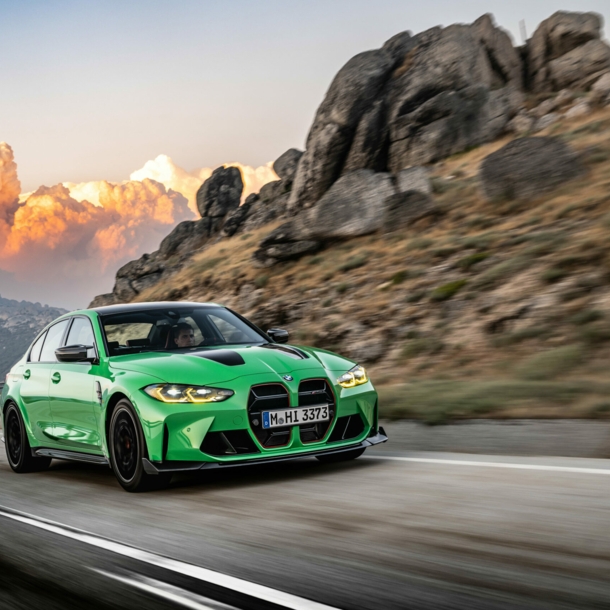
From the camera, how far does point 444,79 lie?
131ft

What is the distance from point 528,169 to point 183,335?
62.5 ft

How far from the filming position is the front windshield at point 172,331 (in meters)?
7.20

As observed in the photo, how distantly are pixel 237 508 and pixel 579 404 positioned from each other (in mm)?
3902

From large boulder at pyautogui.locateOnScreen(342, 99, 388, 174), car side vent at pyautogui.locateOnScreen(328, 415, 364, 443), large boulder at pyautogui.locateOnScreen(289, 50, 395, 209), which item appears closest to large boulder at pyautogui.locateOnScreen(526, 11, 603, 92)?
large boulder at pyautogui.locateOnScreen(289, 50, 395, 209)

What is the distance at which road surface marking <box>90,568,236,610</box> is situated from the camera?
321cm

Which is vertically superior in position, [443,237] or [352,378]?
[443,237]

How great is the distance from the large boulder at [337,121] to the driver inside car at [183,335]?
32.5 meters

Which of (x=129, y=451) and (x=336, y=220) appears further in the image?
(x=336, y=220)

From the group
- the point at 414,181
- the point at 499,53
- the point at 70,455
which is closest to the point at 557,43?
the point at 499,53

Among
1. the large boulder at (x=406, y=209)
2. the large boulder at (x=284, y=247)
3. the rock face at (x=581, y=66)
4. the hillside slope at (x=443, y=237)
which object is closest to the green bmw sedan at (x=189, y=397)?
the hillside slope at (x=443, y=237)

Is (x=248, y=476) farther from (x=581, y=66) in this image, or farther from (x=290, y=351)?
(x=581, y=66)

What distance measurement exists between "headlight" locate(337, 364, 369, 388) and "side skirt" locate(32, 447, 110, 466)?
6.58 feet

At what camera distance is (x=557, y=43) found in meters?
44.5

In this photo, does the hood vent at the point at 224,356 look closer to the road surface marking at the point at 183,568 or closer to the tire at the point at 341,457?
the tire at the point at 341,457
